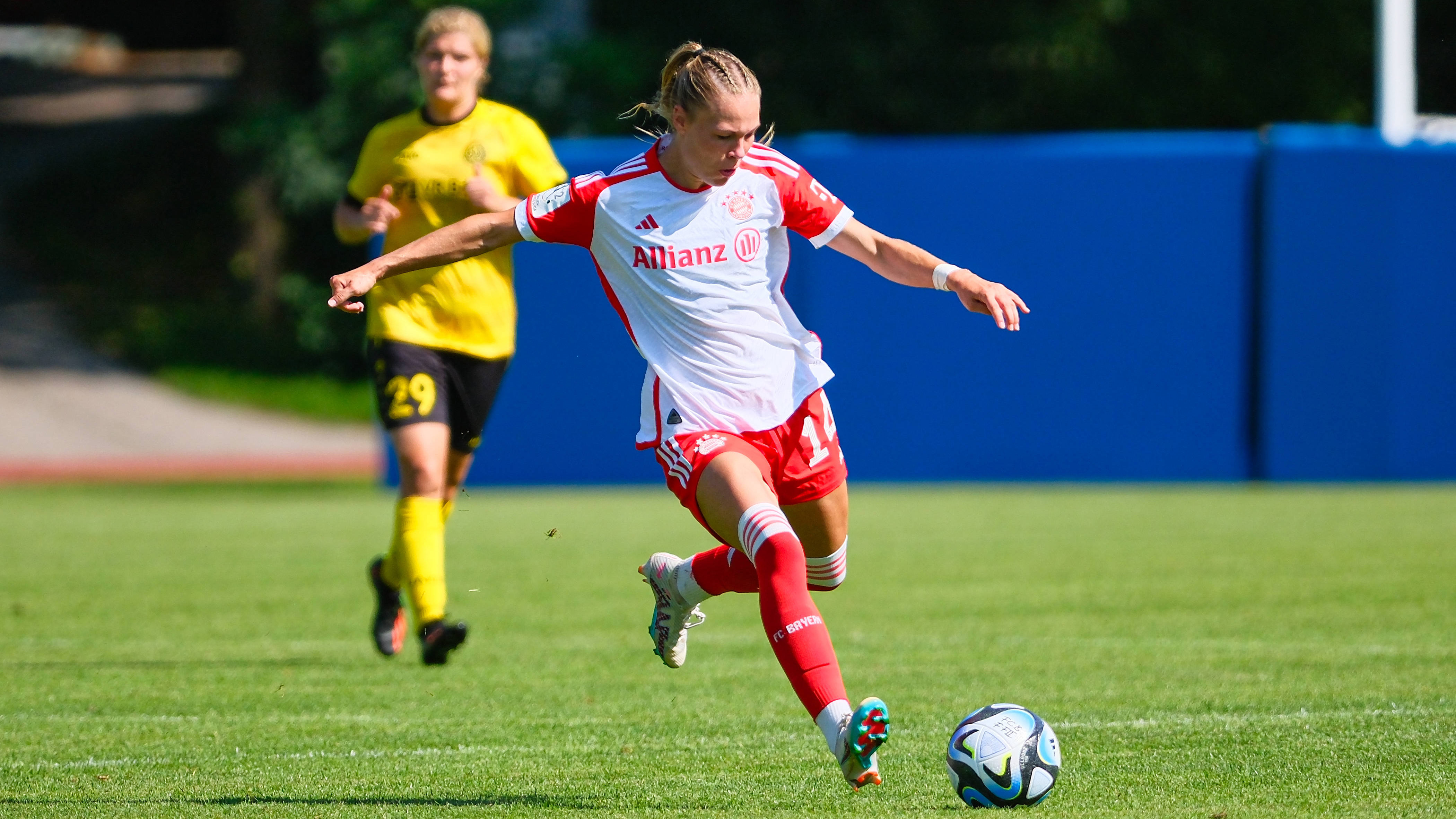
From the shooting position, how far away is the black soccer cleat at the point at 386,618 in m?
6.89

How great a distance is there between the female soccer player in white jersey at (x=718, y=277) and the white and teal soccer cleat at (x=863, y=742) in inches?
27.4

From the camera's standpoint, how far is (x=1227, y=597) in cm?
850

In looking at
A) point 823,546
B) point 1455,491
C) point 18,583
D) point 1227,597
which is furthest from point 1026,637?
point 1455,491

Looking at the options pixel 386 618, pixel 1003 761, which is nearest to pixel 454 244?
pixel 1003 761

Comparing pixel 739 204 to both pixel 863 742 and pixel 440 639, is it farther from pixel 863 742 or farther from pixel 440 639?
pixel 440 639

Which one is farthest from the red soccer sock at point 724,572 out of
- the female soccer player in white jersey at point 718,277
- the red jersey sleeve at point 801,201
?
the red jersey sleeve at point 801,201

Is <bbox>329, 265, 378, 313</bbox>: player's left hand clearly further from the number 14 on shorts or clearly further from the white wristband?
the white wristband

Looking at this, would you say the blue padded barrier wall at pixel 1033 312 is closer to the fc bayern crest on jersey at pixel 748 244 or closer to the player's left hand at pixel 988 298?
the fc bayern crest on jersey at pixel 748 244

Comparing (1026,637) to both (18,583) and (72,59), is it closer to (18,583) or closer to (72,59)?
(18,583)

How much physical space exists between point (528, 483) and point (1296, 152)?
24.9 feet

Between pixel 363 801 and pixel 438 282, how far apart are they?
9.19 feet

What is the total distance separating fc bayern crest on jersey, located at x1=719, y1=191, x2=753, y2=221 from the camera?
16.5ft

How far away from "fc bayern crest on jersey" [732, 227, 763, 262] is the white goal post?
11721mm

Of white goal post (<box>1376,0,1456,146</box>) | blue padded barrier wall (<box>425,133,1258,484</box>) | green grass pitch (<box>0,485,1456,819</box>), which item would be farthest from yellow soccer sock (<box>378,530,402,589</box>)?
white goal post (<box>1376,0,1456,146</box>)
